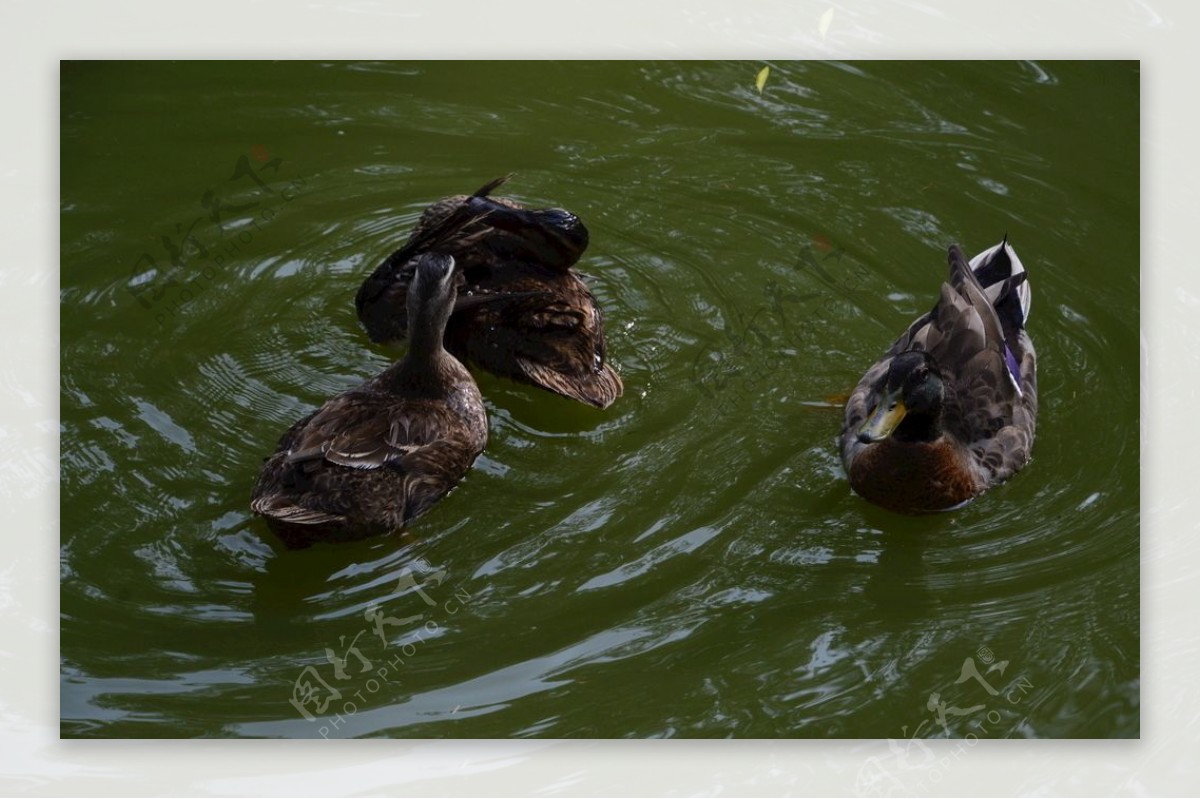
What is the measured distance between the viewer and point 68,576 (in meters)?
5.11

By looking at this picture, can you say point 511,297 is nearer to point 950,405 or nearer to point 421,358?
point 421,358

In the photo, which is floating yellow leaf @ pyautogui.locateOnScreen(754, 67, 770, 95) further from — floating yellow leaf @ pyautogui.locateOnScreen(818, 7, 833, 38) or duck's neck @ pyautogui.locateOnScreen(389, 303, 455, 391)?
duck's neck @ pyautogui.locateOnScreen(389, 303, 455, 391)

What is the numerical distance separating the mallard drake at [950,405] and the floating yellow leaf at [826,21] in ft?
3.20

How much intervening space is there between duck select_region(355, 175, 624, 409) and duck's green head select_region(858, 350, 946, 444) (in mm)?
1016

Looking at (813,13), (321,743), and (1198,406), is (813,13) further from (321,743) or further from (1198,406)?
(321,743)

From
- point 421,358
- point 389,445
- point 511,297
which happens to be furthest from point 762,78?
point 389,445

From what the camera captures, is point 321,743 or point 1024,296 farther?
point 1024,296

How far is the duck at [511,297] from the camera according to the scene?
5.85m

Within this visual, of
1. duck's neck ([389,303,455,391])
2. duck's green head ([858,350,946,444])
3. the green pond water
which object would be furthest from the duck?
duck's green head ([858,350,946,444])

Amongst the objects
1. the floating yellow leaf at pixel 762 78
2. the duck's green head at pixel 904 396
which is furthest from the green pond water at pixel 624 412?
the duck's green head at pixel 904 396

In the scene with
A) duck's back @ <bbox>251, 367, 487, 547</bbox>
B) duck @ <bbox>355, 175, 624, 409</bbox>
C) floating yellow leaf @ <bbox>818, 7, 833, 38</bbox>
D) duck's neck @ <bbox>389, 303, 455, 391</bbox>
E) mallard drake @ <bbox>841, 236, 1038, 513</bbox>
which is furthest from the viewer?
duck @ <bbox>355, 175, 624, 409</bbox>

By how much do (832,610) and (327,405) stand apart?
1781mm

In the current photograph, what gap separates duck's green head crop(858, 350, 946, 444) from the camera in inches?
207

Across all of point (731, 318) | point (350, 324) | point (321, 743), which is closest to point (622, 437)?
point (731, 318)
